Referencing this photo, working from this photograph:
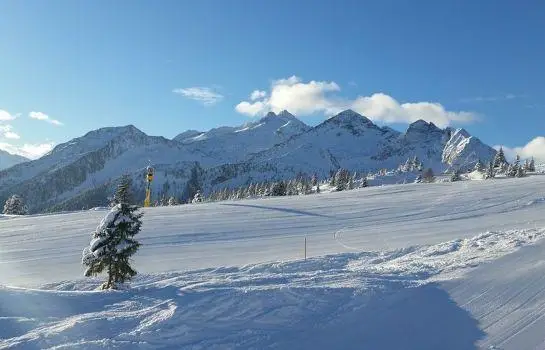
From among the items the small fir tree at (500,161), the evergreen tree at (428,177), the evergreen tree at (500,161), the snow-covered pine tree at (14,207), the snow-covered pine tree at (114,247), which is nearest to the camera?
the snow-covered pine tree at (114,247)

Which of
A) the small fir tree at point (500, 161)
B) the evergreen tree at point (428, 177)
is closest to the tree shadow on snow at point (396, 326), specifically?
the evergreen tree at point (428, 177)

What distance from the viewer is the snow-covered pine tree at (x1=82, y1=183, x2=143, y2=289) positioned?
18297 millimetres

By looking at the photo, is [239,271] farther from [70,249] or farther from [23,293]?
[70,249]

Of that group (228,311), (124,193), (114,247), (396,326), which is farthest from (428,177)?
(228,311)

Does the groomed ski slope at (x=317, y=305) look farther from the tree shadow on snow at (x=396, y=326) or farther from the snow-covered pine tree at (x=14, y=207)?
the snow-covered pine tree at (x=14, y=207)

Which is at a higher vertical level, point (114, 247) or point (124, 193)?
point (124, 193)

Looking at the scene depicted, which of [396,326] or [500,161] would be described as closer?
[396,326]

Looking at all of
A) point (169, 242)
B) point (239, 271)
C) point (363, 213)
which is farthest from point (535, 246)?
point (363, 213)

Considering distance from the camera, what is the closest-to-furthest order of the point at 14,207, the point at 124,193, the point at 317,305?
the point at 317,305 → the point at 124,193 → the point at 14,207

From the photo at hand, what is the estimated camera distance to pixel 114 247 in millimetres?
18359

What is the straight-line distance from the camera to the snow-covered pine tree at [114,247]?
720 inches

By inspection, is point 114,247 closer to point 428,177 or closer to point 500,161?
point 428,177

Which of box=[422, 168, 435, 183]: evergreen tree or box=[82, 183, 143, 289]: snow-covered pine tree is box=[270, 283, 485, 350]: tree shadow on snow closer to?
box=[82, 183, 143, 289]: snow-covered pine tree

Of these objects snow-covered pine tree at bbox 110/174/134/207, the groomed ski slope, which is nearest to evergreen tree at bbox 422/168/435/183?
the groomed ski slope
